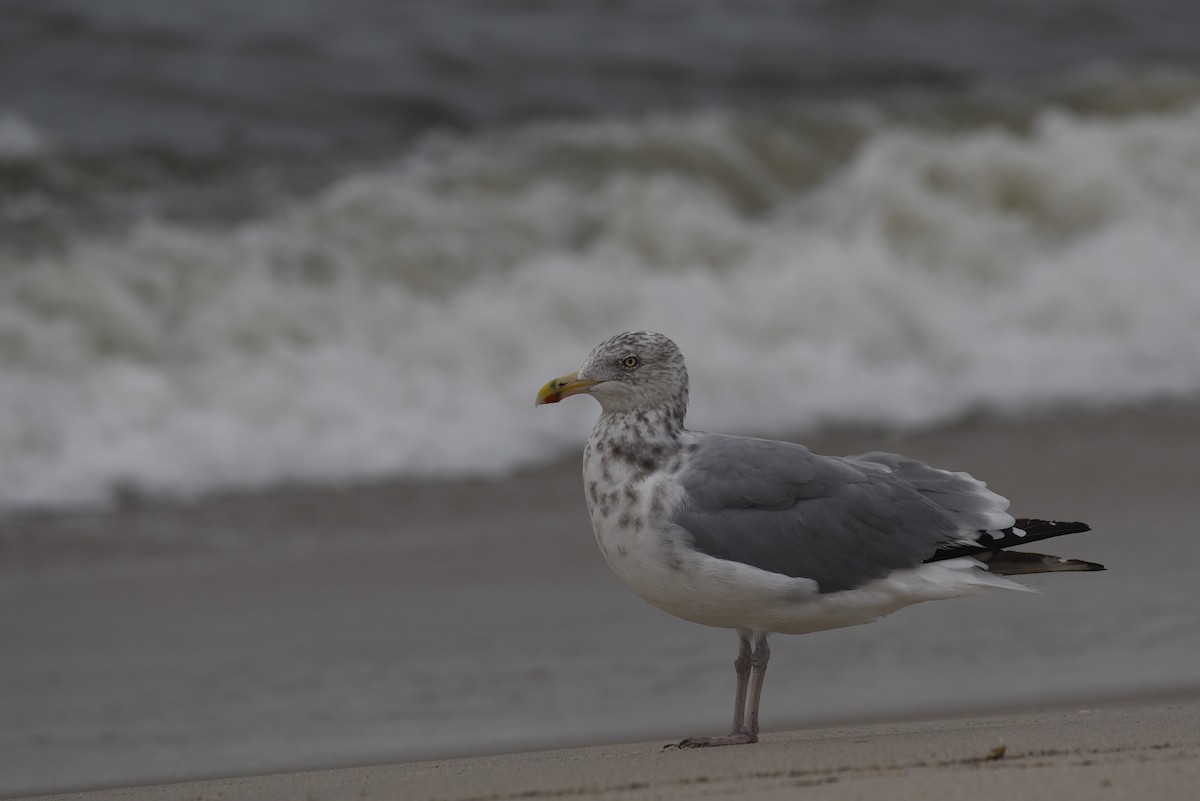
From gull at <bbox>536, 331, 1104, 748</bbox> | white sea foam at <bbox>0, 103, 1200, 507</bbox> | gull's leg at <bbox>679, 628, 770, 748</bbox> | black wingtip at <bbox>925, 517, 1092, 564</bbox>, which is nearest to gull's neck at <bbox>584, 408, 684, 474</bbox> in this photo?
gull at <bbox>536, 331, 1104, 748</bbox>

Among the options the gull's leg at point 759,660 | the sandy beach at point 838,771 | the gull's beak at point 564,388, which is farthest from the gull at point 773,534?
the sandy beach at point 838,771

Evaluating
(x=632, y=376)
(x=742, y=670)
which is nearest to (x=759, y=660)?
(x=742, y=670)

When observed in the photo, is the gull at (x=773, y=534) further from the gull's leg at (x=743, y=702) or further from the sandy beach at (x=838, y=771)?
the sandy beach at (x=838, y=771)

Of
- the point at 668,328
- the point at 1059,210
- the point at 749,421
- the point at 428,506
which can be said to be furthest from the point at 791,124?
the point at 428,506

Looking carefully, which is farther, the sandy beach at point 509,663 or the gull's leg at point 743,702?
the gull's leg at point 743,702

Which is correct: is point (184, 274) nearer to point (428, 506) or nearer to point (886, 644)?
point (428, 506)

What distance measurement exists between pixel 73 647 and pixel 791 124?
7513 mm

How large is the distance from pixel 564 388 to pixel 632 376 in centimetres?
18

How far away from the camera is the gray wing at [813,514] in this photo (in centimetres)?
383

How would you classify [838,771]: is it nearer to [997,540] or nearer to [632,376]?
[997,540]

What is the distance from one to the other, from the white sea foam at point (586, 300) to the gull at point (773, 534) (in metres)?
3.34

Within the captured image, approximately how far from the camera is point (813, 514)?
154 inches

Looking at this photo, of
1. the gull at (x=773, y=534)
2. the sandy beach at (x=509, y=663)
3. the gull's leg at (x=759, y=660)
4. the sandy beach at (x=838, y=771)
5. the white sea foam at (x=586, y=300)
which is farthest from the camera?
the white sea foam at (x=586, y=300)

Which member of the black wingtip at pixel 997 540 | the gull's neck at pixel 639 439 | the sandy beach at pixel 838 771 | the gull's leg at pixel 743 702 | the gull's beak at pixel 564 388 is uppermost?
the gull's beak at pixel 564 388
